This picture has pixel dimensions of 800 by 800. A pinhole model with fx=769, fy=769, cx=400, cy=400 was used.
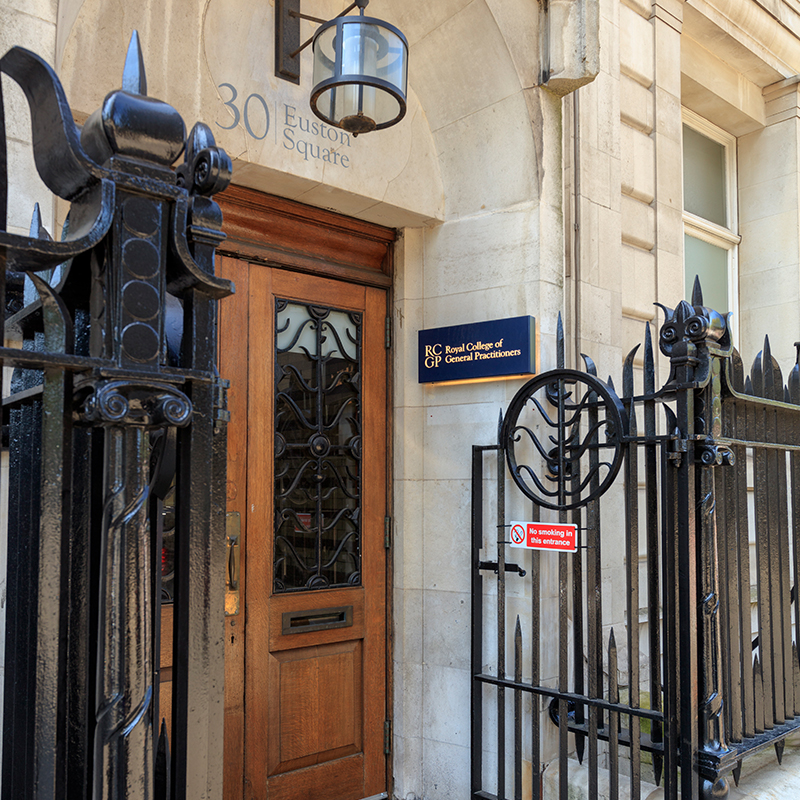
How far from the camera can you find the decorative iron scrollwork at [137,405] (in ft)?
3.63

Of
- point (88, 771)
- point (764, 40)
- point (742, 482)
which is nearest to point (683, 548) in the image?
point (742, 482)

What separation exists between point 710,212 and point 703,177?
326 millimetres

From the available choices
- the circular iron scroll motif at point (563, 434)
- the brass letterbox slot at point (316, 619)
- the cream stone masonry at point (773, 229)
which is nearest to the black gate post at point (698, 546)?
the circular iron scroll motif at point (563, 434)

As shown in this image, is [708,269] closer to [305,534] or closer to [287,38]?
A: [287,38]

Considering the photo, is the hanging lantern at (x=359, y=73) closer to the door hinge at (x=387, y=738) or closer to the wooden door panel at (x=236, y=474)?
the wooden door panel at (x=236, y=474)

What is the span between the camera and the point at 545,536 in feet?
11.9

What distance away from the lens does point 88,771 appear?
118 cm

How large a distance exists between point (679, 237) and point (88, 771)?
526 cm

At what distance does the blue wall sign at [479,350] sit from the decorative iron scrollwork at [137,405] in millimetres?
3122

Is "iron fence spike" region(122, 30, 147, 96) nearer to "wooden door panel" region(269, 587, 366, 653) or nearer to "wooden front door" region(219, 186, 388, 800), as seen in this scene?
"wooden front door" region(219, 186, 388, 800)

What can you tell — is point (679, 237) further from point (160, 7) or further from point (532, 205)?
point (160, 7)

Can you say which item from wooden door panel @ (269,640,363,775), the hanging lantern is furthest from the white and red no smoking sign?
the hanging lantern

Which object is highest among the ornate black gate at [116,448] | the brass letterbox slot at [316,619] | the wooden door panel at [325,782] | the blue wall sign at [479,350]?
the blue wall sign at [479,350]

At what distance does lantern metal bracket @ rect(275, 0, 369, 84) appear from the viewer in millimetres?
3846
